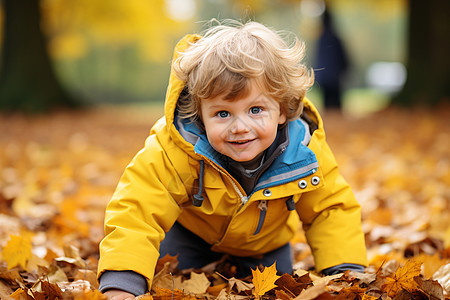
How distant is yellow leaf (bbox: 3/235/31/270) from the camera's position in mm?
2104

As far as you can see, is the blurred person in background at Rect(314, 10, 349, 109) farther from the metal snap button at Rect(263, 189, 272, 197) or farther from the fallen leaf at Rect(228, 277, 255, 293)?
the fallen leaf at Rect(228, 277, 255, 293)

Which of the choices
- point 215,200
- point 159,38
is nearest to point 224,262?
point 215,200

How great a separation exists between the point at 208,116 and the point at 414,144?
427 cm

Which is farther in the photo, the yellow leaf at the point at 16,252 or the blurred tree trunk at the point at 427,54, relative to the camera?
the blurred tree trunk at the point at 427,54

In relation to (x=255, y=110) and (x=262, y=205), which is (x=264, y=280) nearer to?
(x=262, y=205)

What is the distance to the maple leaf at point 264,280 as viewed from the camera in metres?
1.76

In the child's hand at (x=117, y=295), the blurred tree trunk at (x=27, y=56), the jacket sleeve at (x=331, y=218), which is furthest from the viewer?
the blurred tree trunk at (x=27, y=56)

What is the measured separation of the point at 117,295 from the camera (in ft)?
5.74

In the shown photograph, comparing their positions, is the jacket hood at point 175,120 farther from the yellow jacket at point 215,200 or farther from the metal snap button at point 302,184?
the metal snap button at point 302,184

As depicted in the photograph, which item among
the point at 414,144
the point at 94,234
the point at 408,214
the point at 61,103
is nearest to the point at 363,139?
the point at 414,144

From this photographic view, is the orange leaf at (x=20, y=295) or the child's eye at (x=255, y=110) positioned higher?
the child's eye at (x=255, y=110)

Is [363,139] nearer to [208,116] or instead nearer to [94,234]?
[94,234]

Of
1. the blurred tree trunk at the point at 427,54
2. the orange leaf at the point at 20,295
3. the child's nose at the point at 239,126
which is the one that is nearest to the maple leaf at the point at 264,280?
the child's nose at the point at 239,126

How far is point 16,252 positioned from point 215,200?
88 cm
